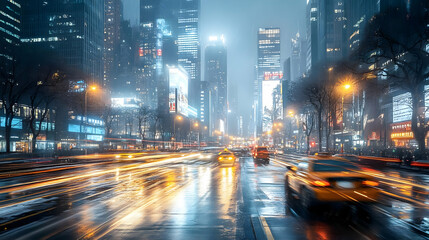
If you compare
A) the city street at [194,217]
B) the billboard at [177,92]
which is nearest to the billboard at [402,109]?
the city street at [194,217]

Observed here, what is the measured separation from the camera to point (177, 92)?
135 m

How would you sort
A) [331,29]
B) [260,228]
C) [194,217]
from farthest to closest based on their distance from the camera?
[331,29]
[194,217]
[260,228]

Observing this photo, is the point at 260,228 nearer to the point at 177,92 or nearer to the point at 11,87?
the point at 11,87

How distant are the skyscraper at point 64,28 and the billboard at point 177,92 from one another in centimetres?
2948

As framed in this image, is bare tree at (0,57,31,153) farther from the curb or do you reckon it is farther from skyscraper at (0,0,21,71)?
skyscraper at (0,0,21,71)

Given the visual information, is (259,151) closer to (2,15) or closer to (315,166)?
(315,166)

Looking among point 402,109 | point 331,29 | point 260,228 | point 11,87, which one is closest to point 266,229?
point 260,228

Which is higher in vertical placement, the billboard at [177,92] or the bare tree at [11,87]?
the billboard at [177,92]

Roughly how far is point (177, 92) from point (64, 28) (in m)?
50.9

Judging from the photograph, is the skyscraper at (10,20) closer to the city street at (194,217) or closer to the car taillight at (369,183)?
the city street at (194,217)

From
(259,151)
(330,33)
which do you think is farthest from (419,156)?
(330,33)

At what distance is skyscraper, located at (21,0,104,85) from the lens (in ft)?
438

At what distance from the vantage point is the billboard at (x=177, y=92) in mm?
133625

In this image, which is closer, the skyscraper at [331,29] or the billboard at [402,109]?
the billboard at [402,109]
